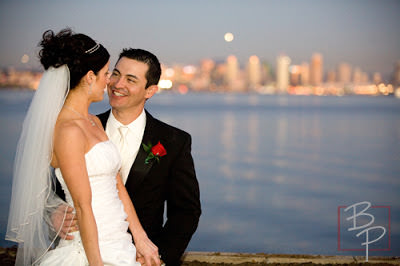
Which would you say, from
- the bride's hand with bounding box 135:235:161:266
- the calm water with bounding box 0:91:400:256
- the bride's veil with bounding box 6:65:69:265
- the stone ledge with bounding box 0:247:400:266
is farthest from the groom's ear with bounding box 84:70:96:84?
the calm water with bounding box 0:91:400:256

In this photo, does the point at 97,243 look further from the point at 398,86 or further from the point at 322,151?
the point at 398,86

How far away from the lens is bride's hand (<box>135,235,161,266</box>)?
351 cm

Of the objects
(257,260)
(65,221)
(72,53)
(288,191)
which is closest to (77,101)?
(72,53)

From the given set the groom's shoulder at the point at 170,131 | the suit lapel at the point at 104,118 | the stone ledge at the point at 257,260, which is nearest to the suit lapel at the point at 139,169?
the groom's shoulder at the point at 170,131

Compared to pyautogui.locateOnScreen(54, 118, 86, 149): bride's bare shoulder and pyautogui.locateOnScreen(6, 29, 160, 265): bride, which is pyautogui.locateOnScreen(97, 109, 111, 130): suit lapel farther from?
pyautogui.locateOnScreen(54, 118, 86, 149): bride's bare shoulder

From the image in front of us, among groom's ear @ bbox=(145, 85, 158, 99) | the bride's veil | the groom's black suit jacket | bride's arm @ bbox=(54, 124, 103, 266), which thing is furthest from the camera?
groom's ear @ bbox=(145, 85, 158, 99)

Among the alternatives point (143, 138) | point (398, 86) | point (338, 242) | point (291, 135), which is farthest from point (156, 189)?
point (398, 86)

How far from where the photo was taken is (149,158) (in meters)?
3.99

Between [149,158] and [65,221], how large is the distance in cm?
88

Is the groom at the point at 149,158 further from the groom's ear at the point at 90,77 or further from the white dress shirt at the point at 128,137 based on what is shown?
the groom's ear at the point at 90,77

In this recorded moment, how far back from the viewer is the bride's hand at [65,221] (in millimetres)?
3283

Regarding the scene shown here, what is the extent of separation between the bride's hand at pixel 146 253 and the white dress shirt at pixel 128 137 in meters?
0.65

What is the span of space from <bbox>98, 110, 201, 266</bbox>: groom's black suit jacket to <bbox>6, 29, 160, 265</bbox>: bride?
0.60 m

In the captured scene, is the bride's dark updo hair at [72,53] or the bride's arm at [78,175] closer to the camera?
the bride's arm at [78,175]
